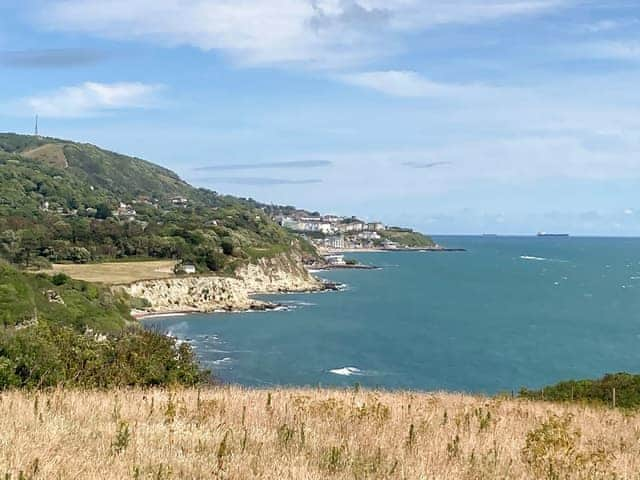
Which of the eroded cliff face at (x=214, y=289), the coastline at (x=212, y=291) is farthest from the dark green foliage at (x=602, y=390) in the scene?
the eroded cliff face at (x=214, y=289)

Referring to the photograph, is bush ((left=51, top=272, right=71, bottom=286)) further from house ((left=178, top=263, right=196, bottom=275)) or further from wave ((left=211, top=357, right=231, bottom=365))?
house ((left=178, top=263, right=196, bottom=275))

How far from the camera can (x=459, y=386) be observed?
46.2 metres

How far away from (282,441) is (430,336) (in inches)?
2372

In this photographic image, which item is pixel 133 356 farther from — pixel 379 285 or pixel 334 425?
pixel 379 285

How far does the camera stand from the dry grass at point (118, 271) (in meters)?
80.1

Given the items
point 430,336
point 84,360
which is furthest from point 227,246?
point 84,360

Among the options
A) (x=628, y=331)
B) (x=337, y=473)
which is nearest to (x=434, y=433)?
(x=337, y=473)

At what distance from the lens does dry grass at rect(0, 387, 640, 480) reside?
589 cm

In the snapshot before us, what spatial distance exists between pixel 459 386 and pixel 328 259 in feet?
448

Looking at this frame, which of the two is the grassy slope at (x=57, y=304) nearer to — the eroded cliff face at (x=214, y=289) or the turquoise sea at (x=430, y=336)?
the turquoise sea at (x=430, y=336)

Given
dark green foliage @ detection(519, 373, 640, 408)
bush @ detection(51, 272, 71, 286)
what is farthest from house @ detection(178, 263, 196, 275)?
dark green foliage @ detection(519, 373, 640, 408)

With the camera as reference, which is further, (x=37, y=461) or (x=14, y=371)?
(x=14, y=371)

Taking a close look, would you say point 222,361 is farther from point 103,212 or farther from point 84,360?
point 103,212

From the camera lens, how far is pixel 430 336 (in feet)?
217
